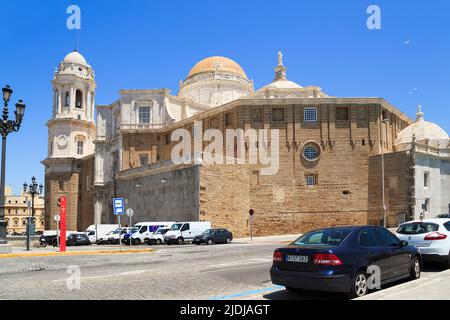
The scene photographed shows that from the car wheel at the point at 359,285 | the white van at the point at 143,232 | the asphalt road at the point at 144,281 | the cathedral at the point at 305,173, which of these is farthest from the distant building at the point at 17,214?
the car wheel at the point at 359,285

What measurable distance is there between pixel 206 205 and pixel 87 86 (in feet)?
125

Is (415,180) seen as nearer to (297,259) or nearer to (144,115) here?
(144,115)

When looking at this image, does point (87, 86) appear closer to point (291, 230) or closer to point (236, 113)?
point (236, 113)

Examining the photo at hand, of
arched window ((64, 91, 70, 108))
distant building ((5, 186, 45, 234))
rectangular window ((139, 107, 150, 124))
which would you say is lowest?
distant building ((5, 186, 45, 234))

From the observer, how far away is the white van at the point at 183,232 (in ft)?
101

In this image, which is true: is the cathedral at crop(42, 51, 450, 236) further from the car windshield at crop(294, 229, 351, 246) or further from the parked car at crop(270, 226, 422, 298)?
the car windshield at crop(294, 229, 351, 246)

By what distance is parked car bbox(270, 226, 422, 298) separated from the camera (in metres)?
7.61

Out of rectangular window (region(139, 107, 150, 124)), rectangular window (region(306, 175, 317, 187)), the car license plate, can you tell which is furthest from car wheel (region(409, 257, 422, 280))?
rectangular window (region(139, 107, 150, 124))

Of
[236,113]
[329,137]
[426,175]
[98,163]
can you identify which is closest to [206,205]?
[236,113]

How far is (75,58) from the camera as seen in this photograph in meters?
64.8

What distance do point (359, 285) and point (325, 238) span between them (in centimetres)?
109

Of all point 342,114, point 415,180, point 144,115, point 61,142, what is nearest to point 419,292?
point 415,180

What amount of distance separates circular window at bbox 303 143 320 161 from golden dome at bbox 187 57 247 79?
25499 mm
